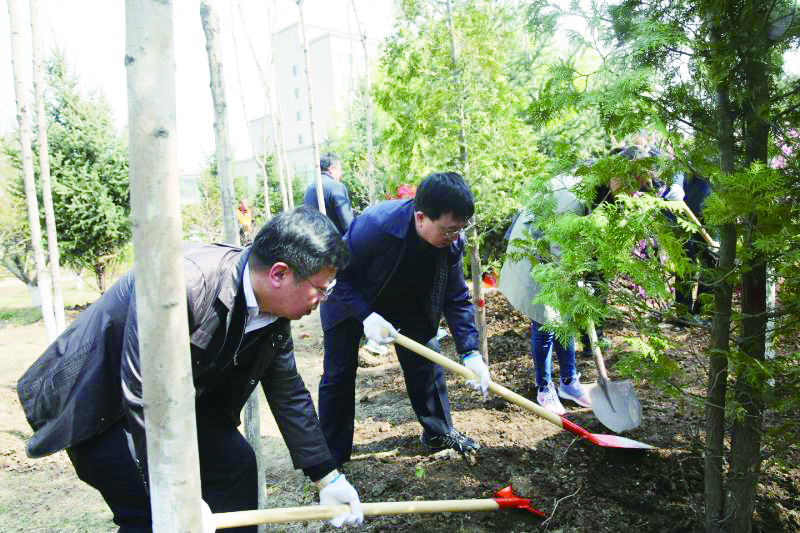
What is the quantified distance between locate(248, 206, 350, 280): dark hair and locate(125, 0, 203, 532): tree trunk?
779 mm

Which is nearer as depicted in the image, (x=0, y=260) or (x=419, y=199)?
(x=419, y=199)

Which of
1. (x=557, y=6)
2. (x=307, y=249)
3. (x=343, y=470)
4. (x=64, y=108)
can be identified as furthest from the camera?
(x=64, y=108)

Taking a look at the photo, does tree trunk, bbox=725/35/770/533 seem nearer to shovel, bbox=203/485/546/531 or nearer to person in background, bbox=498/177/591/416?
shovel, bbox=203/485/546/531

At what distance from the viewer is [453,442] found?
343 cm

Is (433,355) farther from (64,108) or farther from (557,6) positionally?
(64,108)

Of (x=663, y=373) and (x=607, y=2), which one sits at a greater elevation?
(x=607, y=2)

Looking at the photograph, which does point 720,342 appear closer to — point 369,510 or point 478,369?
point 478,369

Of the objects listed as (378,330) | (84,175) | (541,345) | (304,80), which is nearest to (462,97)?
(541,345)

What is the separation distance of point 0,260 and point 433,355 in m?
10.1

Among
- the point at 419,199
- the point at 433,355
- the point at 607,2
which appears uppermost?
the point at 607,2

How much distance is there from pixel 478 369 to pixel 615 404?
955mm

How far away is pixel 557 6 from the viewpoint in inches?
84.9

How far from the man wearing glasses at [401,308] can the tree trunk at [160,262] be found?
1918 mm

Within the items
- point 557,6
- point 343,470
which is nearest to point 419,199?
point 557,6
